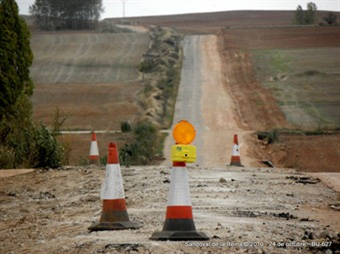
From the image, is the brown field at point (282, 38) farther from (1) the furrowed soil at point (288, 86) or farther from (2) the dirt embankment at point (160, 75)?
(2) the dirt embankment at point (160, 75)

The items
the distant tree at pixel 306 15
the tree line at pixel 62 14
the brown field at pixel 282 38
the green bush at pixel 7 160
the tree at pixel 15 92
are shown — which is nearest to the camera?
the green bush at pixel 7 160

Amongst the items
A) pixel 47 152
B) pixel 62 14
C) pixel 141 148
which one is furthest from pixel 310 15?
pixel 47 152

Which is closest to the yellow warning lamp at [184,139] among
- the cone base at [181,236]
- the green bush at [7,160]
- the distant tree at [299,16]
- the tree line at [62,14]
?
the cone base at [181,236]

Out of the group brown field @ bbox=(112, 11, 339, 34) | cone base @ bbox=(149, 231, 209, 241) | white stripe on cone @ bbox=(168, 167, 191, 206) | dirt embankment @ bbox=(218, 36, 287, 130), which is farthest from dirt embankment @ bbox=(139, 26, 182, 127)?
cone base @ bbox=(149, 231, 209, 241)

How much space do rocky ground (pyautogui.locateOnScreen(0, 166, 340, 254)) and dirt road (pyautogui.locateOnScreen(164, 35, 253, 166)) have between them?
1284cm

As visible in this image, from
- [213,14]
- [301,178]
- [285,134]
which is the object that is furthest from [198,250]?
[213,14]

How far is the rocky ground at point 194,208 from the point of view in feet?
26.6

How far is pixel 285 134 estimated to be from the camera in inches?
1558

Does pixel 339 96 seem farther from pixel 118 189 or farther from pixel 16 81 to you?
pixel 118 189

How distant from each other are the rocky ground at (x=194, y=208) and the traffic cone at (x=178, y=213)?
0.51 ft

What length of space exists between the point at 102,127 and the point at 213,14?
97.9 meters

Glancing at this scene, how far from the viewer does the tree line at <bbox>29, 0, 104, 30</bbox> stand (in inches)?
4665

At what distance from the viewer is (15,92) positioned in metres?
28.1

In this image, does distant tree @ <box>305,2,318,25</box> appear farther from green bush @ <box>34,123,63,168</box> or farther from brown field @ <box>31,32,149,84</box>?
green bush @ <box>34,123,63,168</box>
